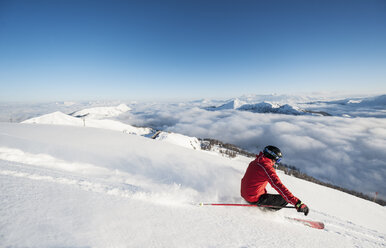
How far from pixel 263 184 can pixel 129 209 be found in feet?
12.8

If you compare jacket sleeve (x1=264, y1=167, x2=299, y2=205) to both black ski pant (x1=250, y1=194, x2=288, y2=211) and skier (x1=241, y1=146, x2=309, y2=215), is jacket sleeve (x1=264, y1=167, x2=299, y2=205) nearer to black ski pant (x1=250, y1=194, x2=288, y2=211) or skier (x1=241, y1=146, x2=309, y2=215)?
skier (x1=241, y1=146, x2=309, y2=215)

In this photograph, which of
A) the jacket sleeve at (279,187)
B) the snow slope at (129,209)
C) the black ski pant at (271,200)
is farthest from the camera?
the black ski pant at (271,200)

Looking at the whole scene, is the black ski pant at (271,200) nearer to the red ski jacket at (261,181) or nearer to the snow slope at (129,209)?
the red ski jacket at (261,181)

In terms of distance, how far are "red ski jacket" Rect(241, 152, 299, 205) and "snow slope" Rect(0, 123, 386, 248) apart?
514mm

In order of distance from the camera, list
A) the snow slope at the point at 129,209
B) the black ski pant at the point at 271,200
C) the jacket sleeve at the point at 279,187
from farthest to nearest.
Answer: the black ski pant at the point at 271,200
the jacket sleeve at the point at 279,187
the snow slope at the point at 129,209

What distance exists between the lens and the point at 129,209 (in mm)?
3344

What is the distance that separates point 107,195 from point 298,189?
1222 cm

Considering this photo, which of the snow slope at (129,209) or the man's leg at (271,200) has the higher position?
the snow slope at (129,209)

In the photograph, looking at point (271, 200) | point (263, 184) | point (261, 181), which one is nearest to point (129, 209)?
point (261, 181)

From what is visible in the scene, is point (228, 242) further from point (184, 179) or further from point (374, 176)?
point (374, 176)

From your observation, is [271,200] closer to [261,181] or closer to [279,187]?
[279,187]

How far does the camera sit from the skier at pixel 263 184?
4.56 metres

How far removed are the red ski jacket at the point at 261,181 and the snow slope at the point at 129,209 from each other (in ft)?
1.69

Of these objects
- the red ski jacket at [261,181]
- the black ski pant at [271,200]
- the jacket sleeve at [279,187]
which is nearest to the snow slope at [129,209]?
the black ski pant at [271,200]
